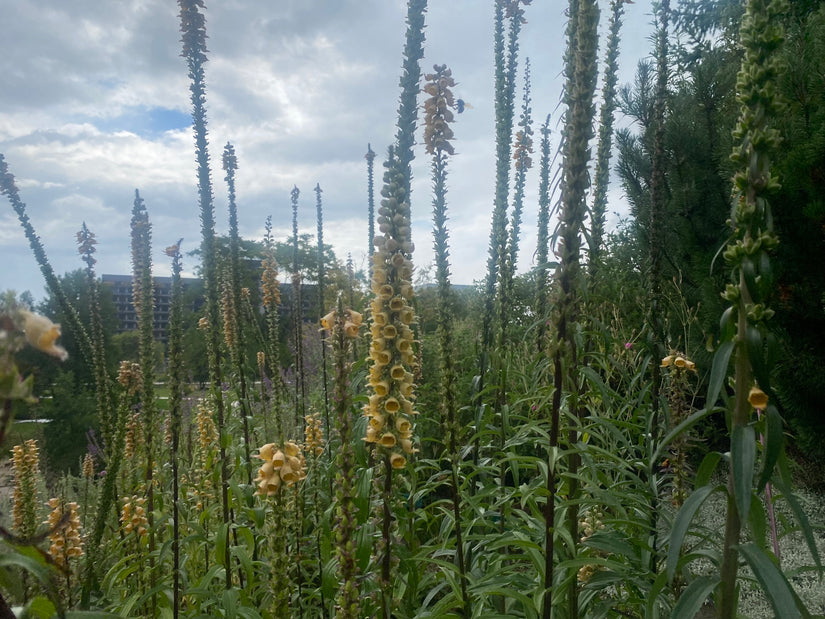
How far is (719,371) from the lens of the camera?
1.33m

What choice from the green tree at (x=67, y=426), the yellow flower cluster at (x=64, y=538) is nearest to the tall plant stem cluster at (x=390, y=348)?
the yellow flower cluster at (x=64, y=538)

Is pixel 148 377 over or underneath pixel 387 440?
over

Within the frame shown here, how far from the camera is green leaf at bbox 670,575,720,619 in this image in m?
1.34

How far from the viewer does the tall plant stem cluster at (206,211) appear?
106 inches

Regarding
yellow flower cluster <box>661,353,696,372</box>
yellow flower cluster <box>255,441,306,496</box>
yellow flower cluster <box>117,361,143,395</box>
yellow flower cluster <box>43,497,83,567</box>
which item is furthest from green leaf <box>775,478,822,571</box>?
yellow flower cluster <box>117,361,143,395</box>

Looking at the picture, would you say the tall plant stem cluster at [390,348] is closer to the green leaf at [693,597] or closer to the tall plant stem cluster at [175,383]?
the green leaf at [693,597]

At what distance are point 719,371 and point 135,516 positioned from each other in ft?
10.00

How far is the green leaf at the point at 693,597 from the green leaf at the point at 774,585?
165mm

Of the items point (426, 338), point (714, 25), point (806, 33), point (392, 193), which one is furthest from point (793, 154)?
point (714, 25)

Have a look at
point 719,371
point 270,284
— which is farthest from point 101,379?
point 270,284

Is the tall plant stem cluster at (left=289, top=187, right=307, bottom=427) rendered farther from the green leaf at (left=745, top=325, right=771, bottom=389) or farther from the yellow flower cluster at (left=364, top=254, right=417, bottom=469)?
the green leaf at (left=745, top=325, right=771, bottom=389)

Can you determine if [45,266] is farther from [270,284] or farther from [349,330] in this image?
[270,284]

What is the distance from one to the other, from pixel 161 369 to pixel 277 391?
829 millimetres

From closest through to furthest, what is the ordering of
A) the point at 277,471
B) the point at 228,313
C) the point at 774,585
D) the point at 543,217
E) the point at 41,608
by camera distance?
the point at 41,608
the point at 774,585
the point at 277,471
the point at 228,313
the point at 543,217
